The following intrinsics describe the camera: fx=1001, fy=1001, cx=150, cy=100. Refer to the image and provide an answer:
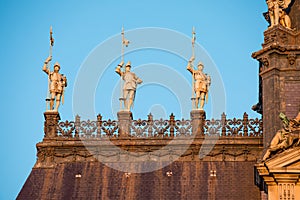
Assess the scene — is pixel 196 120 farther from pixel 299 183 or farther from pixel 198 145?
pixel 299 183

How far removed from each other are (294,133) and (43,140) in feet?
46.4

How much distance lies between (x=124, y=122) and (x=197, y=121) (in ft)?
12.7

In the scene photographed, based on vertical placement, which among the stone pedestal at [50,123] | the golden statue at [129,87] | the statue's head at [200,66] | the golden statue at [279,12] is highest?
the golden statue at [279,12]

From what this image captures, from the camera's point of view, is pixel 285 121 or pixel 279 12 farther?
pixel 279 12

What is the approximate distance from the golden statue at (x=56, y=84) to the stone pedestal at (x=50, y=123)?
458 millimetres

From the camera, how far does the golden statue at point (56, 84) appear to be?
54312 mm

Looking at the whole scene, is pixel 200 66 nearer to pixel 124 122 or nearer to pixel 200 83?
pixel 200 83

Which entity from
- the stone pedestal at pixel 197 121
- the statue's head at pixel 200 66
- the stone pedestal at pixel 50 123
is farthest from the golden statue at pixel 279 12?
the stone pedestal at pixel 50 123

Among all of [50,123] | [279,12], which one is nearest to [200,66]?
[279,12]

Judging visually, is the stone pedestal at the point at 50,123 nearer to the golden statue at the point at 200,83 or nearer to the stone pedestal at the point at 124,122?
the stone pedestal at the point at 124,122

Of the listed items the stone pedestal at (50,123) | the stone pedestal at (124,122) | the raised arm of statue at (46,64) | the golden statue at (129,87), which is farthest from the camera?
the raised arm of statue at (46,64)

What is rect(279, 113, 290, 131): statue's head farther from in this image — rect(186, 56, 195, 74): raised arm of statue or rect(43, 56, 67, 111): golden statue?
rect(43, 56, 67, 111): golden statue

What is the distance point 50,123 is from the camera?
53.5m

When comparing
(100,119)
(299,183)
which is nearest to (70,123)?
(100,119)
